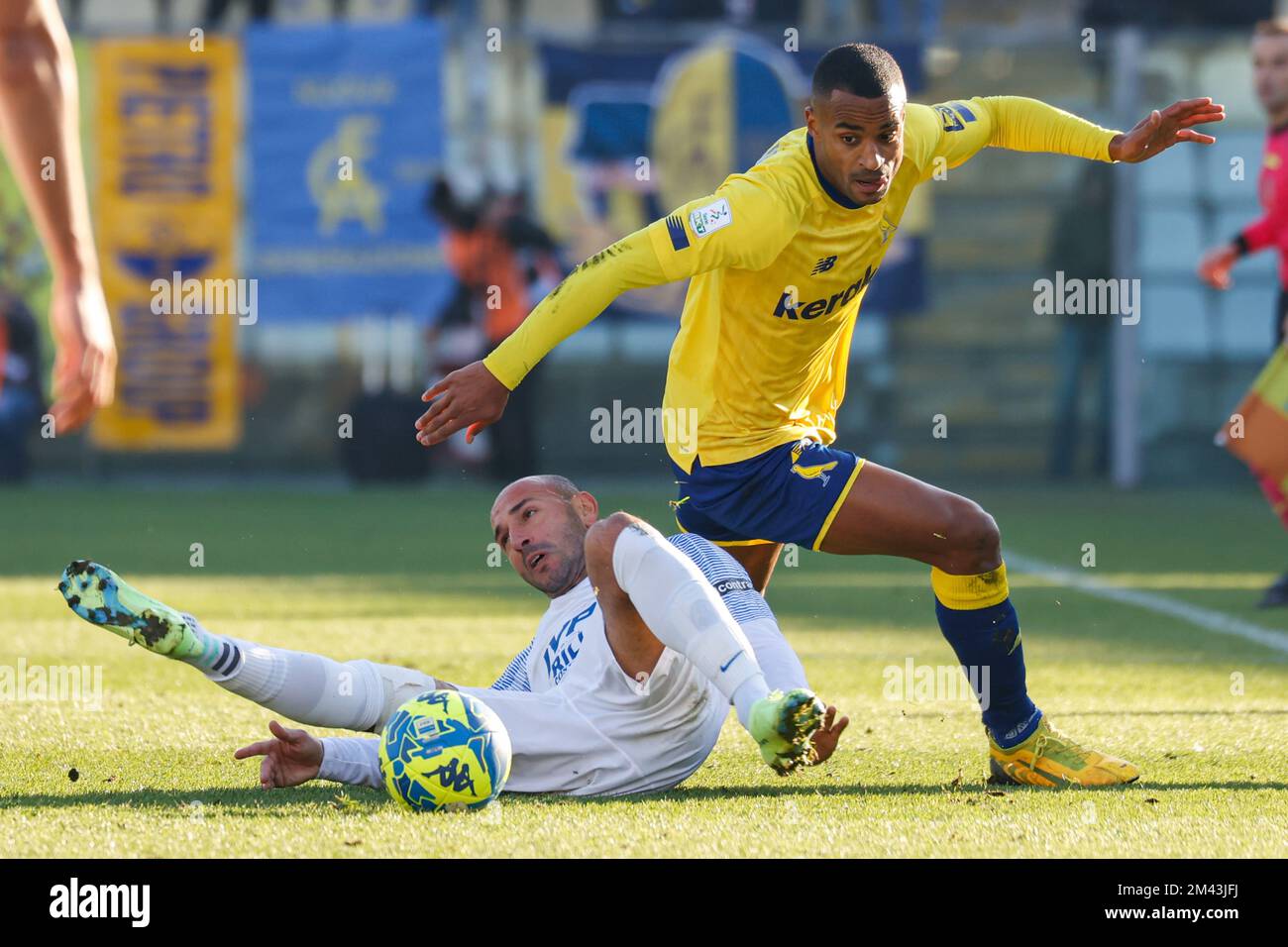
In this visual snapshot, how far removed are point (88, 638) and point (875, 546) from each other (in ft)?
13.8

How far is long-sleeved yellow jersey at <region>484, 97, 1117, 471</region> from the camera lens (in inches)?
189

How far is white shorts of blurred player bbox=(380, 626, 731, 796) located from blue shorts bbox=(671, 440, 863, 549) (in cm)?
52

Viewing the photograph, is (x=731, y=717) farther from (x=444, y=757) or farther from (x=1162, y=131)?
(x=1162, y=131)

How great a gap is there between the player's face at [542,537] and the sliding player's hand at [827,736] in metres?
0.92

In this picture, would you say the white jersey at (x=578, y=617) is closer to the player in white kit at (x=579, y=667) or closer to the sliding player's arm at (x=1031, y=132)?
the player in white kit at (x=579, y=667)

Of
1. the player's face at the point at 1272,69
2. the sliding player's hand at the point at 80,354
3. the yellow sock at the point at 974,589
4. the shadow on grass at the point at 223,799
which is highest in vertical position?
the player's face at the point at 1272,69

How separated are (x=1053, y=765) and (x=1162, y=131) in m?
1.65

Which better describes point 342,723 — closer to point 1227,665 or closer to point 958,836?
point 958,836

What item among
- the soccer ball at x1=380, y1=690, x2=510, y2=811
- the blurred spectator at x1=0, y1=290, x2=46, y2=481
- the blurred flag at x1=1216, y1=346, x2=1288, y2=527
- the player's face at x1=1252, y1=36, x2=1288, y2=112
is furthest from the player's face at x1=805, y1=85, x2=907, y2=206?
the blurred spectator at x1=0, y1=290, x2=46, y2=481

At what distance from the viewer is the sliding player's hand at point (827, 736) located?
421 cm

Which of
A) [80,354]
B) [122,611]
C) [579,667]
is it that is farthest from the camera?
[579,667]

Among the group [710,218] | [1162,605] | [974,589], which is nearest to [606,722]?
[974,589]

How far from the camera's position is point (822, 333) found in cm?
520

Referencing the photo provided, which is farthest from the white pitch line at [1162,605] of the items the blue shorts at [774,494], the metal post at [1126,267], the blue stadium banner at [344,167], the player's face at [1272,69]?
the blue stadium banner at [344,167]
